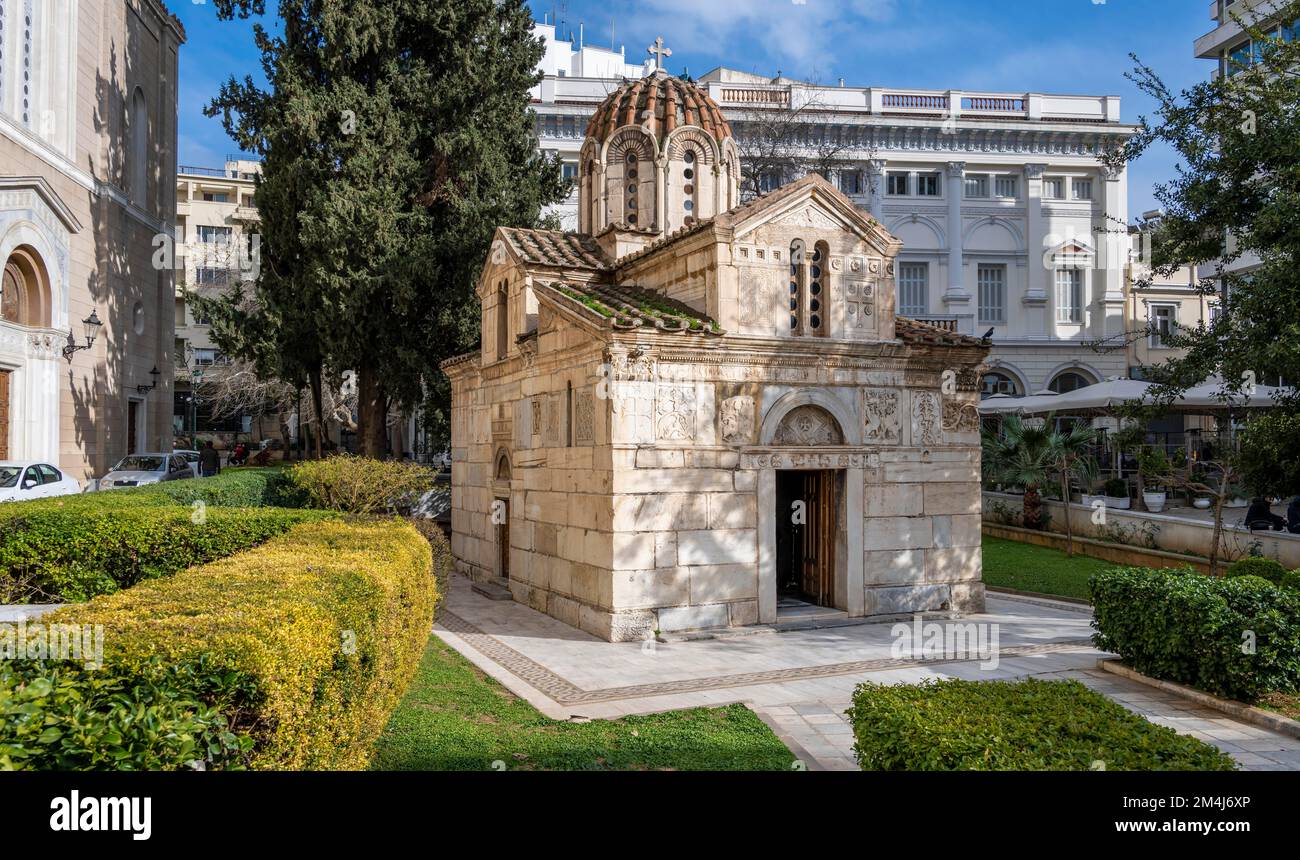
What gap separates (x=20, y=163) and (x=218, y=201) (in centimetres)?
4041

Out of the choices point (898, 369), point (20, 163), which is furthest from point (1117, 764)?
point (20, 163)

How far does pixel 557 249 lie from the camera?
16.3 m

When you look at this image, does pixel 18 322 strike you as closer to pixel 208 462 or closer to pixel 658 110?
pixel 208 462

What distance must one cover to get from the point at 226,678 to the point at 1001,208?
4107 centimetres

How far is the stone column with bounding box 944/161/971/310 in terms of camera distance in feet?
127

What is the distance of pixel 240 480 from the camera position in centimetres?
1661

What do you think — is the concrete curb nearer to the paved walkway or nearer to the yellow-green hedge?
the paved walkway

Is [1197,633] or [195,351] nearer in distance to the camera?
[1197,633]

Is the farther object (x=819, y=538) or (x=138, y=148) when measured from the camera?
(x=138, y=148)

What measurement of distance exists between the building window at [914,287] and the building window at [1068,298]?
607cm

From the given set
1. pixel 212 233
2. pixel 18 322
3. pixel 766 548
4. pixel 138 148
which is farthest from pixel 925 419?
pixel 212 233

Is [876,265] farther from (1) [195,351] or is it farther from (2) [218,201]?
(2) [218,201]

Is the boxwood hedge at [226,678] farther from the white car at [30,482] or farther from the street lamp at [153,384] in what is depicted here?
the street lamp at [153,384]

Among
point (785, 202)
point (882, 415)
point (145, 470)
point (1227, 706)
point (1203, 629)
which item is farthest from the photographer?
point (145, 470)
